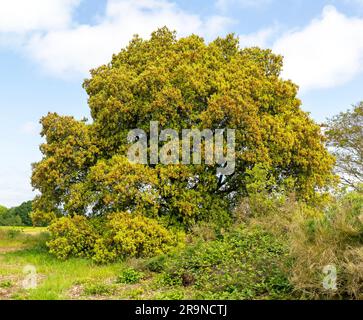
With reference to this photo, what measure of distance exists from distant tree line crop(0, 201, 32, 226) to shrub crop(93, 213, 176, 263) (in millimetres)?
26589

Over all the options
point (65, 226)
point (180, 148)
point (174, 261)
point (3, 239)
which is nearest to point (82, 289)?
point (174, 261)

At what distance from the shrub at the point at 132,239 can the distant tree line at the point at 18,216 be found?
26589mm

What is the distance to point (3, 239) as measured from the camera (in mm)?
19750

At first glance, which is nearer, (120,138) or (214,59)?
(120,138)

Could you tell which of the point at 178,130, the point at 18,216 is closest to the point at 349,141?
the point at 178,130

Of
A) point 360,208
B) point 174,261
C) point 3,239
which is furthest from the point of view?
point 3,239

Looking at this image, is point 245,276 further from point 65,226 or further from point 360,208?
point 65,226

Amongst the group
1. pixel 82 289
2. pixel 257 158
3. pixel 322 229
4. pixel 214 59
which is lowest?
pixel 82 289

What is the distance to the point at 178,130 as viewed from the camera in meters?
14.1

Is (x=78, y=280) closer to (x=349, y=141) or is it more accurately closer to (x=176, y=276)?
(x=176, y=276)

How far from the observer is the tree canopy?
1348cm

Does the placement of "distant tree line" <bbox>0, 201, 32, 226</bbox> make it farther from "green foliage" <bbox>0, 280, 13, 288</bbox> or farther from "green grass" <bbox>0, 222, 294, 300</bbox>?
"green foliage" <bbox>0, 280, 13, 288</bbox>

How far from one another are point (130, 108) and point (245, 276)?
7299 mm

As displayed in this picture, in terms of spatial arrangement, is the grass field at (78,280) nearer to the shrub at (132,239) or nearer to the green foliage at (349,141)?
the shrub at (132,239)
